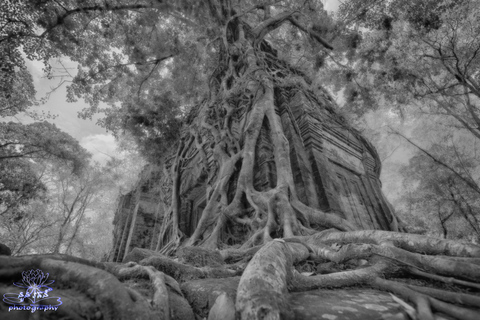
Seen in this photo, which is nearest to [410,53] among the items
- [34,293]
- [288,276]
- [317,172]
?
[317,172]

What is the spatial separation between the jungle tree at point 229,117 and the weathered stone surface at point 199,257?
36cm

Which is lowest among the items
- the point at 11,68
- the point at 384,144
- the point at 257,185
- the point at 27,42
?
the point at 257,185

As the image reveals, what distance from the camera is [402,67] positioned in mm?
7559

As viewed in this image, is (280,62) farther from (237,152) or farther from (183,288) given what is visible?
(183,288)

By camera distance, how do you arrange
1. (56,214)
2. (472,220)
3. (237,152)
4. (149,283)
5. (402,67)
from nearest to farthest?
(149,283) → (237,152) → (402,67) → (472,220) → (56,214)

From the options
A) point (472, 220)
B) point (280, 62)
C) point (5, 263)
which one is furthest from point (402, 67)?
point (5, 263)

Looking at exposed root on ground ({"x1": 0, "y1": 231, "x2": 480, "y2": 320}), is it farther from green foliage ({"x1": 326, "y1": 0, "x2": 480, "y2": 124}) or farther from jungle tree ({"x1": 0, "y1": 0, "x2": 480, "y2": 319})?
green foliage ({"x1": 326, "y1": 0, "x2": 480, "y2": 124})

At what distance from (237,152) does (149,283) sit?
3.59 metres

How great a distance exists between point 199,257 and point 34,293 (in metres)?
1.34

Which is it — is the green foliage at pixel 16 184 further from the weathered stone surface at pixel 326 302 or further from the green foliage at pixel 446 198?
the green foliage at pixel 446 198

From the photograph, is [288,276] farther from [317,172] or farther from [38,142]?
[38,142]

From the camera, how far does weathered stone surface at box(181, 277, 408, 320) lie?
1.11 m

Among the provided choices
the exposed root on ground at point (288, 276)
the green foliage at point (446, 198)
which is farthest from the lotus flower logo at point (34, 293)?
the green foliage at point (446, 198)

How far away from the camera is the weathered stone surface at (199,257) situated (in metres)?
2.16
